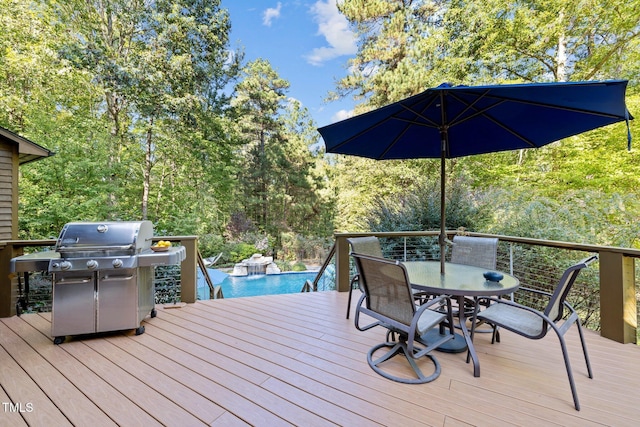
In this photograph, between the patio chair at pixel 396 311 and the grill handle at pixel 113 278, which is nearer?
the patio chair at pixel 396 311

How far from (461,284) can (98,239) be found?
3284 mm

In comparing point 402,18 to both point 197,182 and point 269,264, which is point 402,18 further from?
point 269,264

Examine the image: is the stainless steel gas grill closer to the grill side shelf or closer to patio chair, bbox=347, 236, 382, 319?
the grill side shelf

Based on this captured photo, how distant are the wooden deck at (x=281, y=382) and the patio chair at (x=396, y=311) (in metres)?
0.10

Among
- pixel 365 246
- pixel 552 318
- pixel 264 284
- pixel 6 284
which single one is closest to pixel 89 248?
pixel 6 284

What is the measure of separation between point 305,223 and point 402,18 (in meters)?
10.9

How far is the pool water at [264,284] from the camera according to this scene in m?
10.5

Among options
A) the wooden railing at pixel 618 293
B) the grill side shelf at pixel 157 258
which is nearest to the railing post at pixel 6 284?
the grill side shelf at pixel 157 258

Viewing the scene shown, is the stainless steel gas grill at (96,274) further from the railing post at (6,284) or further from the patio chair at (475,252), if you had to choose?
the patio chair at (475,252)

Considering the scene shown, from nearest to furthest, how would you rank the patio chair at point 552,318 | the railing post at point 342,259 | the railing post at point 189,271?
1. the patio chair at point 552,318
2. the railing post at point 189,271
3. the railing post at point 342,259

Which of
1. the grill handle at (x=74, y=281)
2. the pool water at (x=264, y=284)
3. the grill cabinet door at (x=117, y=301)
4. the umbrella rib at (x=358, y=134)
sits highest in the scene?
the umbrella rib at (x=358, y=134)

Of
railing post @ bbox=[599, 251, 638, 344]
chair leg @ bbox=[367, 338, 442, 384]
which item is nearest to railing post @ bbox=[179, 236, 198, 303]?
chair leg @ bbox=[367, 338, 442, 384]

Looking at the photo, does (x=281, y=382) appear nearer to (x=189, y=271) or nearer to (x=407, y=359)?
(x=407, y=359)

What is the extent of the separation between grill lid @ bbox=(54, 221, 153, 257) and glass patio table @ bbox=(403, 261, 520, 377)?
267 centimetres
